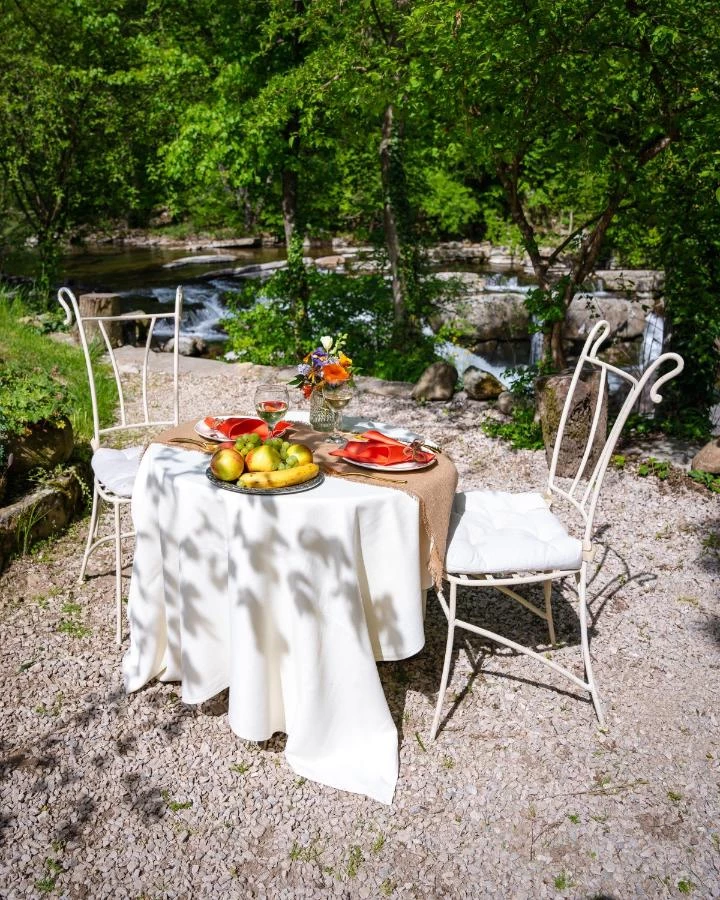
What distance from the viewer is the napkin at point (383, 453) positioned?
2551mm

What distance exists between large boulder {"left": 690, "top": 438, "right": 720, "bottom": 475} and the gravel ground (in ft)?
5.66

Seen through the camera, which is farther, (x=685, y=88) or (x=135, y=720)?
(x=685, y=88)

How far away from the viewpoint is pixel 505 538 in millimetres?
2727

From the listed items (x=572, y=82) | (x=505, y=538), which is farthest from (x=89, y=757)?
(x=572, y=82)

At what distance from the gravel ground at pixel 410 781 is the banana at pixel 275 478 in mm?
1023

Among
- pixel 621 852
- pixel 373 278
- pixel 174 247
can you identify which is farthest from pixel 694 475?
→ pixel 174 247

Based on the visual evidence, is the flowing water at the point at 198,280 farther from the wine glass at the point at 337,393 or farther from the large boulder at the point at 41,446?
the wine glass at the point at 337,393

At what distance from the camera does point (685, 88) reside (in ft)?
14.6

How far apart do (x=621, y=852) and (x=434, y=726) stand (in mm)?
736

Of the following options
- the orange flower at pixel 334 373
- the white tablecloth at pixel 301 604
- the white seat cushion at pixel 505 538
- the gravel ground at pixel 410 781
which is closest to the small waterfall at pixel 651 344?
the gravel ground at pixel 410 781

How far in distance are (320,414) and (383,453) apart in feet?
1.35

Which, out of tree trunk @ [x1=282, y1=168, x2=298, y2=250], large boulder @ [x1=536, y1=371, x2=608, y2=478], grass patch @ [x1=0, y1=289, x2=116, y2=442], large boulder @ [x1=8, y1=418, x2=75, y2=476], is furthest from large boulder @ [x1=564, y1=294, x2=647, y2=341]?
large boulder @ [x1=8, y1=418, x2=75, y2=476]

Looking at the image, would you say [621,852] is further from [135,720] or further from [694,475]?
[694,475]

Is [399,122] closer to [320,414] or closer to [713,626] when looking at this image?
[320,414]
